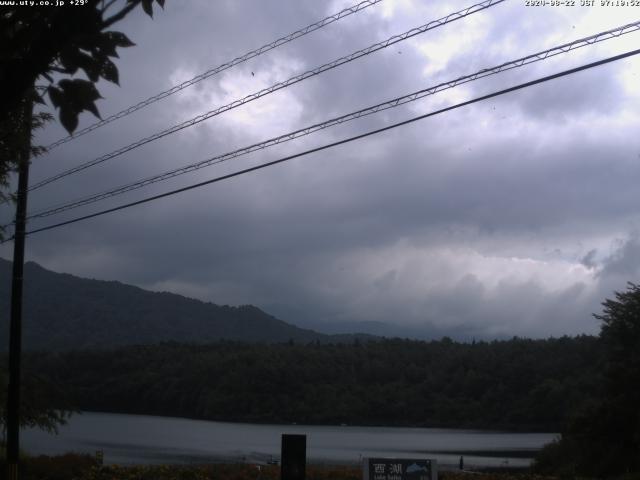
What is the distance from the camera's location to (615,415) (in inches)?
1256

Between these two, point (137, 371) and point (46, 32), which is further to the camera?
point (137, 371)

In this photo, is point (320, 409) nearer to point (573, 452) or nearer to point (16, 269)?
point (573, 452)

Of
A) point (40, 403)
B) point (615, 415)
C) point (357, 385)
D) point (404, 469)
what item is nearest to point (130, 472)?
point (40, 403)

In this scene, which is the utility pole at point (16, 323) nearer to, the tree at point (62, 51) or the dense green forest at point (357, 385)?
the tree at point (62, 51)

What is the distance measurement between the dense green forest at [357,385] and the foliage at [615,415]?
41538 mm

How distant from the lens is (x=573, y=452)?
118ft

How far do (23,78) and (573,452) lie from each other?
117 feet

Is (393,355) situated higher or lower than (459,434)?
higher

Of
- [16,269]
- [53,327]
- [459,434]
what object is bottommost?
[459,434]

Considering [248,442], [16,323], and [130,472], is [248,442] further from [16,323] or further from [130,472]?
[16,323]

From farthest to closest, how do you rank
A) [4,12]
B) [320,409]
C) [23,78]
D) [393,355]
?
1. [393,355]
2. [320,409]
3. [4,12]
4. [23,78]

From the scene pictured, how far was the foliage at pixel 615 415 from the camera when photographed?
30.8 meters

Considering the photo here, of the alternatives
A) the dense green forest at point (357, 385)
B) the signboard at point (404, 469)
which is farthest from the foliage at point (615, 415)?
the dense green forest at point (357, 385)

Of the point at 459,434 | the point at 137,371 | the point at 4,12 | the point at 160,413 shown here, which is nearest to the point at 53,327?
the point at 160,413
